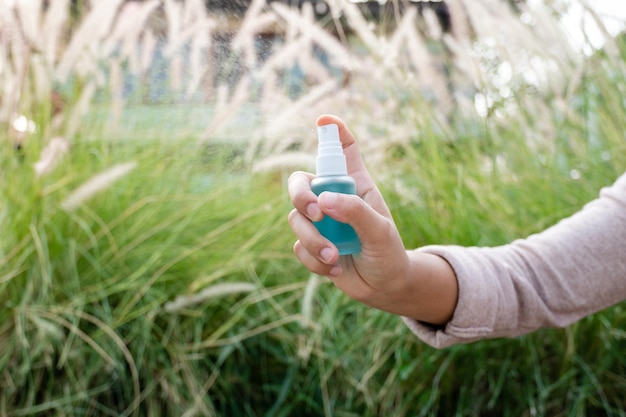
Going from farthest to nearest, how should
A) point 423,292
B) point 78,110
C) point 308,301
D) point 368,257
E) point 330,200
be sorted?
point 78,110 → point 308,301 → point 423,292 → point 368,257 → point 330,200

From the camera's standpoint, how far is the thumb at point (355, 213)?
2.25ft

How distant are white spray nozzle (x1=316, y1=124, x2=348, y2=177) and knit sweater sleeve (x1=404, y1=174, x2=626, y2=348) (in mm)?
292

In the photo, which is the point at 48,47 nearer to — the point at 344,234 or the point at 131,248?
the point at 131,248

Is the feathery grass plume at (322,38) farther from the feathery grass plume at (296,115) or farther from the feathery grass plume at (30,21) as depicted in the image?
the feathery grass plume at (30,21)

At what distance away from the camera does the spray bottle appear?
29.1 inches

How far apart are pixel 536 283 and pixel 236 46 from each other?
3.33 ft

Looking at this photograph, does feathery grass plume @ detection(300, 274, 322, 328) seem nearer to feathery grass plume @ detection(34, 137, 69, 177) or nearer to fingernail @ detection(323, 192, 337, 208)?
feathery grass plume @ detection(34, 137, 69, 177)

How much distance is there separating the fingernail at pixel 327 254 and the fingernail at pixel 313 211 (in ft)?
0.12

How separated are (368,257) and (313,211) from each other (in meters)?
0.11

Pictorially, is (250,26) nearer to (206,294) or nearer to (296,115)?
(296,115)

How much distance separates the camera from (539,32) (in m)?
1.78

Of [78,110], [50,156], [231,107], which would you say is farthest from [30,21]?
[231,107]

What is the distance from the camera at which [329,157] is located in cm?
75

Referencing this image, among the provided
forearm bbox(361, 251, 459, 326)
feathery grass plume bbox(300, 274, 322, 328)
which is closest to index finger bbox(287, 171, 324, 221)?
forearm bbox(361, 251, 459, 326)
